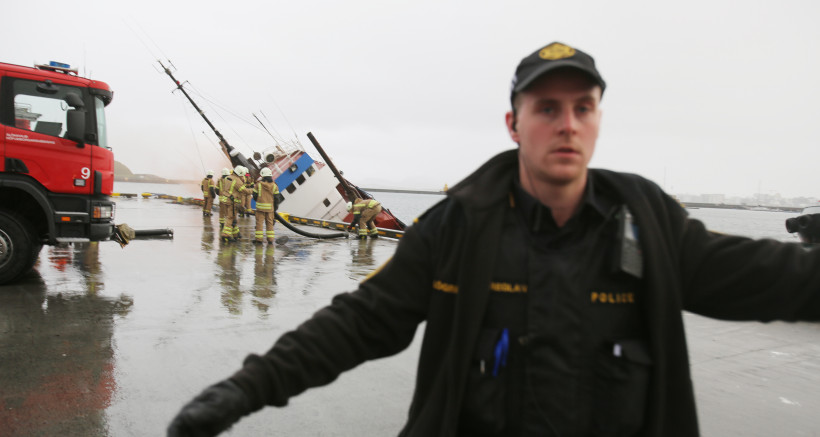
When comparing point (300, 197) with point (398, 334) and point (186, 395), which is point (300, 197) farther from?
point (398, 334)

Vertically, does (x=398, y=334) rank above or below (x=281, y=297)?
above

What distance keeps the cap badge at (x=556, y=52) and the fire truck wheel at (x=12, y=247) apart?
26.7 feet

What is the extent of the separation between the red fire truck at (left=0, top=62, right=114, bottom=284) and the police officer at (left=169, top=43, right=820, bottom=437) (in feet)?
24.5

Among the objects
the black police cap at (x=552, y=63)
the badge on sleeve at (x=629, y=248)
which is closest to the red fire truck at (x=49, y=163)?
the black police cap at (x=552, y=63)

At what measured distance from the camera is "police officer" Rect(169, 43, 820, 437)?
146 centimetres

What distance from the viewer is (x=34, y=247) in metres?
7.70

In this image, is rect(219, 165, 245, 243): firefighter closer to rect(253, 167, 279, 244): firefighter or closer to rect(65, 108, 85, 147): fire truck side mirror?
rect(253, 167, 279, 244): firefighter

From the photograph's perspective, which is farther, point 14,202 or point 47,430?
point 14,202

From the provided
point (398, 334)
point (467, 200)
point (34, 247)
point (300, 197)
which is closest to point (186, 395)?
point (398, 334)

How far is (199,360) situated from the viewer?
15.8 ft

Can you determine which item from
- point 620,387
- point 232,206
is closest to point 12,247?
point 232,206

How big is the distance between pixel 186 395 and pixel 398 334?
9.76 feet

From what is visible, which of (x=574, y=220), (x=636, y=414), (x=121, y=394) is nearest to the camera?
(x=636, y=414)

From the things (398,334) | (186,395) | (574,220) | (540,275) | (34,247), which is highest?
(574,220)
